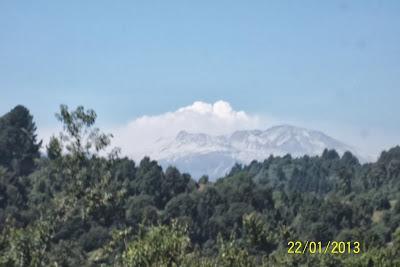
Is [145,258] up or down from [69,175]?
down

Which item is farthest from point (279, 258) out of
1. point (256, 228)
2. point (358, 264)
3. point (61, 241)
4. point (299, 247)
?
point (61, 241)

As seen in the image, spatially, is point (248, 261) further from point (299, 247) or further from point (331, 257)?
point (331, 257)

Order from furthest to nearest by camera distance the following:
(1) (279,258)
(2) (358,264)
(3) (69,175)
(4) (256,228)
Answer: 1. (1) (279,258)
2. (2) (358,264)
3. (4) (256,228)
4. (3) (69,175)

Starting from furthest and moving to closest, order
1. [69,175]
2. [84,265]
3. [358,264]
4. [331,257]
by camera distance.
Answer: [84,265]
[331,257]
[358,264]
[69,175]

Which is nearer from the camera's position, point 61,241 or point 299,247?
point 299,247

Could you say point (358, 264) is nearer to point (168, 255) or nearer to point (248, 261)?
point (248, 261)

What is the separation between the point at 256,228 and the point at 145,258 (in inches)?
1011

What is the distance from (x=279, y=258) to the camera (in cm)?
11494

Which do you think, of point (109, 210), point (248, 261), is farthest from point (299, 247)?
point (109, 210)

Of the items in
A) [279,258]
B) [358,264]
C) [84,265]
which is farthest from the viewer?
[84,265]

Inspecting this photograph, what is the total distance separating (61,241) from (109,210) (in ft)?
393

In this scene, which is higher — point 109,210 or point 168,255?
point 109,210

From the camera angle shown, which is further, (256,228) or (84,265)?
(84,265)

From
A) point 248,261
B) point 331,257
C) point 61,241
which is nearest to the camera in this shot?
point 248,261
